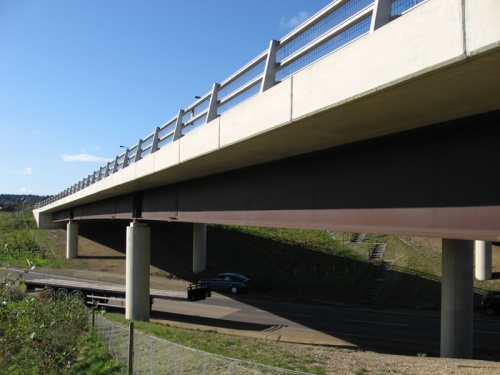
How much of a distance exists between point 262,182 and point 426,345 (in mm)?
11193

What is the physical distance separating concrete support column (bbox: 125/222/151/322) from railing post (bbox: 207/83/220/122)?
12.6 m

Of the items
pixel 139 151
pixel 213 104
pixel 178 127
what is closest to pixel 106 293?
pixel 139 151

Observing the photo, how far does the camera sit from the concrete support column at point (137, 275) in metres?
21.5

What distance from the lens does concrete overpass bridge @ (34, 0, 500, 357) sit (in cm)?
483

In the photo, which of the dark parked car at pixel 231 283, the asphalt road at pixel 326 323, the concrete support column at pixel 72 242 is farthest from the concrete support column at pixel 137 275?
the concrete support column at pixel 72 242

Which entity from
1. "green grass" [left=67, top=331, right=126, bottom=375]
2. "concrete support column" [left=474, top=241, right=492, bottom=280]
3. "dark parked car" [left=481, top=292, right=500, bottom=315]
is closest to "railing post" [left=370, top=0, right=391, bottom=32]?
"green grass" [left=67, top=331, right=126, bottom=375]

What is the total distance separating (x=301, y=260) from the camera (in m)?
40.1

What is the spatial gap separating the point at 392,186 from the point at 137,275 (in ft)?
53.8

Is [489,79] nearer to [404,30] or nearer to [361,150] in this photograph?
[404,30]

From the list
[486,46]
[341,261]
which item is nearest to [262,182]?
[486,46]

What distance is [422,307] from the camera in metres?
28.2

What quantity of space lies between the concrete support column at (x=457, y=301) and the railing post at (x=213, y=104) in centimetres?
818

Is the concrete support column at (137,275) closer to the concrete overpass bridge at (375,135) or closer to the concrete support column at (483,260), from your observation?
the concrete overpass bridge at (375,135)

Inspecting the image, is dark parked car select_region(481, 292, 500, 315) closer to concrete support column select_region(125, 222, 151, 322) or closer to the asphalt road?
the asphalt road
